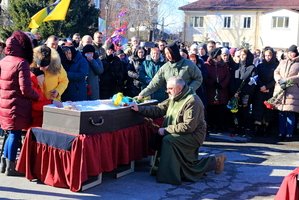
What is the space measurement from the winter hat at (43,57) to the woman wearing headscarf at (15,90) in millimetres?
309

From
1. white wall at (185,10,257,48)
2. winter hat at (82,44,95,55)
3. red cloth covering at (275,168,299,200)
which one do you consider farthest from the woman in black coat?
white wall at (185,10,257,48)

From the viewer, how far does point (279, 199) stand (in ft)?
14.5

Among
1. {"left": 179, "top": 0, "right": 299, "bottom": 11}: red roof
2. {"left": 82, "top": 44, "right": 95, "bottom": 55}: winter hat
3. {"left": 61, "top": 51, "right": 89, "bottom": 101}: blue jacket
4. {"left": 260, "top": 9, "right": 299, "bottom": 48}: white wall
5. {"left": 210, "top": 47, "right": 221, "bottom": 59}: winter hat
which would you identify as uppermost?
{"left": 179, "top": 0, "right": 299, "bottom": 11}: red roof

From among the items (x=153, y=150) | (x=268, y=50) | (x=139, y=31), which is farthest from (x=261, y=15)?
(x=153, y=150)

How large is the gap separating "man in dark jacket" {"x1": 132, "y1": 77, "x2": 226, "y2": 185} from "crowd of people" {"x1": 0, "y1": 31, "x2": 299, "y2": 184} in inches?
Result: 0.5

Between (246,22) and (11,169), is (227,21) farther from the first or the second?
(11,169)

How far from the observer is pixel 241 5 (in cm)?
5309

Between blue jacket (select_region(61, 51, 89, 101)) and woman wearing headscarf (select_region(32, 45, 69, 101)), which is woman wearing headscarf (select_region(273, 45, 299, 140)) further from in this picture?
woman wearing headscarf (select_region(32, 45, 69, 101))

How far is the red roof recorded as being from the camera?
5075 cm

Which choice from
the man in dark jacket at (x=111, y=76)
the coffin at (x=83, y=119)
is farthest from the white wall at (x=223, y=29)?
the coffin at (x=83, y=119)

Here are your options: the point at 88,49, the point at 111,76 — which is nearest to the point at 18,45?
the point at 88,49

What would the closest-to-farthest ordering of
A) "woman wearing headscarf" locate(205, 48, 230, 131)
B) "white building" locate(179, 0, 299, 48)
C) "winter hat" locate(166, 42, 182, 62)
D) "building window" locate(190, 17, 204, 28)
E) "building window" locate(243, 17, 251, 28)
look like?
"winter hat" locate(166, 42, 182, 62) < "woman wearing headscarf" locate(205, 48, 230, 131) < "white building" locate(179, 0, 299, 48) < "building window" locate(243, 17, 251, 28) < "building window" locate(190, 17, 204, 28)

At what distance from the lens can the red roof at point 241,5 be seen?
50.8m

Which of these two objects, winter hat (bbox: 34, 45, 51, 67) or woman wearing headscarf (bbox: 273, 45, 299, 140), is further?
woman wearing headscarf (bbox: 273, 45, 299, 140)
